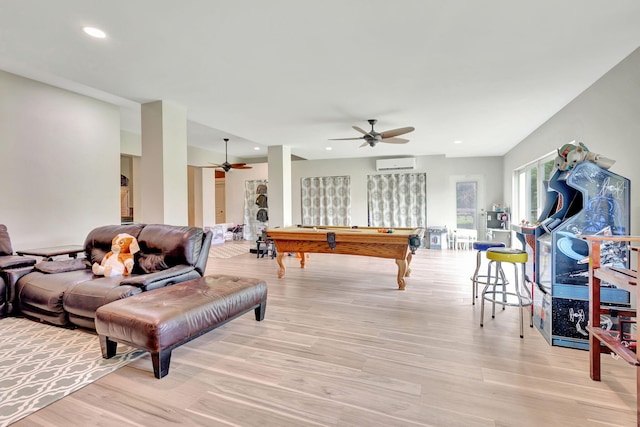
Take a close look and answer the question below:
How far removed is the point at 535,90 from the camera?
3.40 metres

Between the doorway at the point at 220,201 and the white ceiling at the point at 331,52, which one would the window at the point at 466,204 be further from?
the doorway at the point at 220,201

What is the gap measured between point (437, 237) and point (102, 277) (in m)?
7.19

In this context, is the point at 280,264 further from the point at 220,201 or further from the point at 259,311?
the point at 220,201

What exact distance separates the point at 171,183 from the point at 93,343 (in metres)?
2.24

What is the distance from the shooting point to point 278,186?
678cm

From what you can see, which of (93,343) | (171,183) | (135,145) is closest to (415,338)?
(93,343)

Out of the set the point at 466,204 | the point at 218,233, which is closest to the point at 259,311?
the point at 218,233

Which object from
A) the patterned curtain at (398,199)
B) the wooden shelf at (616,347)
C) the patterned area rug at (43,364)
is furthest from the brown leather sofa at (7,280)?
the patterned curtain at (398,199)

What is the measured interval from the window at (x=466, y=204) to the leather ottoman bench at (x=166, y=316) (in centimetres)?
716

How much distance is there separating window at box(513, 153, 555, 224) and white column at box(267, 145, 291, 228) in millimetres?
4929

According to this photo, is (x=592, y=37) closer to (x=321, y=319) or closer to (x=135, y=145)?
(x=321, y=319)

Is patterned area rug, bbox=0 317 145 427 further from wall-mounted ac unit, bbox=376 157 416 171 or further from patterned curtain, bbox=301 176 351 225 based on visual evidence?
wall-mounted ac unit, bbox=376 157 416 171

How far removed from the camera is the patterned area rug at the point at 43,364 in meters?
1.72

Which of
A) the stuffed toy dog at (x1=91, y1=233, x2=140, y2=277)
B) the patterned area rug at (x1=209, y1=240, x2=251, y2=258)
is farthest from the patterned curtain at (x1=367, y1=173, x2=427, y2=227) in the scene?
the stuffed toy dog at (x1=91, y1=233, x2=140, y2=277)
